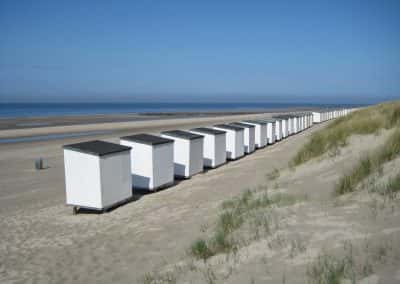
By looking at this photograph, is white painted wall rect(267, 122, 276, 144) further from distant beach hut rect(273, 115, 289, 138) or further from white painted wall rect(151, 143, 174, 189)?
white painted wall rect(151, 143, 174, 189)

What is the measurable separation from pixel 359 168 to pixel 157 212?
4.64 m

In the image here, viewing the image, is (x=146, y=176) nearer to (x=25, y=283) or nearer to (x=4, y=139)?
(x=25, y=283)

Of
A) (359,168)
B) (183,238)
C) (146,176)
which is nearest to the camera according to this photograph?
(183,238)

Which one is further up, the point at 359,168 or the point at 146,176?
the point at 359,168

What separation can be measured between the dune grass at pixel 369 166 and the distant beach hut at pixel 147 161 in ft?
18.3

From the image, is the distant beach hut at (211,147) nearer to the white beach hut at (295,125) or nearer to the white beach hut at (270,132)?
the white beach hut at (270,132)

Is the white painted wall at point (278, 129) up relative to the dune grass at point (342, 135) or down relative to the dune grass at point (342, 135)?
down

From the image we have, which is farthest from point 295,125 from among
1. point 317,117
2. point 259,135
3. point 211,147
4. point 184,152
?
point 184,152

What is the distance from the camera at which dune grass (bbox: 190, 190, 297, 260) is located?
5.11 meters

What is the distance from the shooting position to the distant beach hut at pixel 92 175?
895cm

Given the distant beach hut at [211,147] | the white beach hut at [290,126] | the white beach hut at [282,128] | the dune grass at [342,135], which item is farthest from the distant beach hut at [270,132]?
the dune grass at [342,135]

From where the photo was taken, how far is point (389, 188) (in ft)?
18.2

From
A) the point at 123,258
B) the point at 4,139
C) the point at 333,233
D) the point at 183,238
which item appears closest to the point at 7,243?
the point at 123,258

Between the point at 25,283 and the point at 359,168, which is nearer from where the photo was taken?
the point at 25,283
